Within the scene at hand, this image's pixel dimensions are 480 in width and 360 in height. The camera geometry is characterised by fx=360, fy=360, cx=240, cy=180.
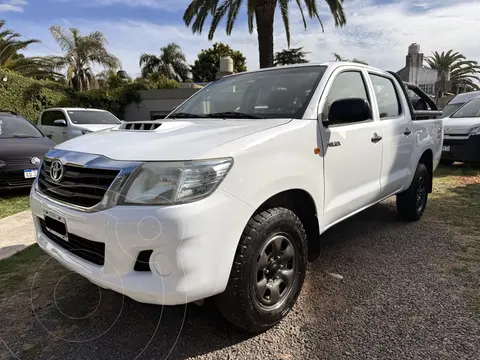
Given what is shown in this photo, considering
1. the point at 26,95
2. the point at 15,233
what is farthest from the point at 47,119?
the point at 15,233

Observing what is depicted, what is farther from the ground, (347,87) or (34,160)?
(347,87)

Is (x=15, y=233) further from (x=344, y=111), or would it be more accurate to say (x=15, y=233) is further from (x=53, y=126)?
(x=53, y=126)

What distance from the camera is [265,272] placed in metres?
2.28

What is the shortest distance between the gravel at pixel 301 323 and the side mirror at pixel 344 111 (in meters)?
1.35

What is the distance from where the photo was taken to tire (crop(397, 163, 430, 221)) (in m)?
4.35

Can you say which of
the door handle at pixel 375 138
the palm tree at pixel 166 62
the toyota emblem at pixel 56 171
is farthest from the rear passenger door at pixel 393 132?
the palm tree at pixel 166 62

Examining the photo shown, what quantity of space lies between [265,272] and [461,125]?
27.0 feet

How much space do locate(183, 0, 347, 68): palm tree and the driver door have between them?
9.06m

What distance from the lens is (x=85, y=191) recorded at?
81.2 inches

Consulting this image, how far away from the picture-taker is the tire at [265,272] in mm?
2061

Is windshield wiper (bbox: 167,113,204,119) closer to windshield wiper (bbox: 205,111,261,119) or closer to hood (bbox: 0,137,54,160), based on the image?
windshield wiper (bbox: 205,111,261,119)

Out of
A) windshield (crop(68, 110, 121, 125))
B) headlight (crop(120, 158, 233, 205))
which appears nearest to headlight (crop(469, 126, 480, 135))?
headlight (crop(120, 158, 233, 205))

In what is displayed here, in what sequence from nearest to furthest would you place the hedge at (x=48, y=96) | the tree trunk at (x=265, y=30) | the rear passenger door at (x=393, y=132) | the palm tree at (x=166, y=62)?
Result: the rear passenger door at (x=393, y=132) < the tree trunk at (x=265, y=30) < the hedge at (x=48, y=96) < the palm tree at (x=166, y=62)

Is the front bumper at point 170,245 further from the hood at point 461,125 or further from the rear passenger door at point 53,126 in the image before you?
the rear passenger door at point 53,126
